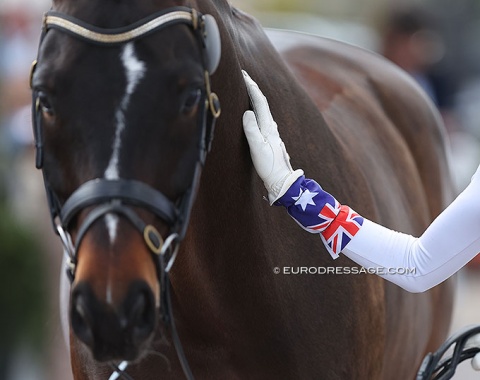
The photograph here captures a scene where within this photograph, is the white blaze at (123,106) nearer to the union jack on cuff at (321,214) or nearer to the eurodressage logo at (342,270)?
the union jack on cuff at (321,214)

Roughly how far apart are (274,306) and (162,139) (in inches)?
29.0

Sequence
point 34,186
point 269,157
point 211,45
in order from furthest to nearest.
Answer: point 34,186 → point 269,157 → point 211,45

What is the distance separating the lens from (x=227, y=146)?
282 cm

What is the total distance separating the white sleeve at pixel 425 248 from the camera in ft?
9.50

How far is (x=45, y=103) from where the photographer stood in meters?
2.46

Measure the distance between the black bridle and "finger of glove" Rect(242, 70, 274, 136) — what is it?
267mm

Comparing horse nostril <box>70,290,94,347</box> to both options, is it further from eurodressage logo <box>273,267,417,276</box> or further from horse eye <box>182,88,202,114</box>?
eurodressage logo <box>273,267,417,276</box>

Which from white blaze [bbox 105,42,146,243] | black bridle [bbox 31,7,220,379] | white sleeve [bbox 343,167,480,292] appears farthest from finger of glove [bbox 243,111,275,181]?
white blaze [bbox 105,42,146,243]

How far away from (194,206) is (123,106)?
479 mm

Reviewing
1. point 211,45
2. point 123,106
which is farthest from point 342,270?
point 123,106

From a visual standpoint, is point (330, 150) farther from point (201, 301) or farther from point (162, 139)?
point (162, 139)

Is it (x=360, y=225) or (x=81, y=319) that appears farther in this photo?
(x=360, y=225)

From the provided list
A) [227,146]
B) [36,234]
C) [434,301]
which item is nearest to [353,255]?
[227,146]

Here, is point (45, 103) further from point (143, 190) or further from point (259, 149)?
point (259, 149)
